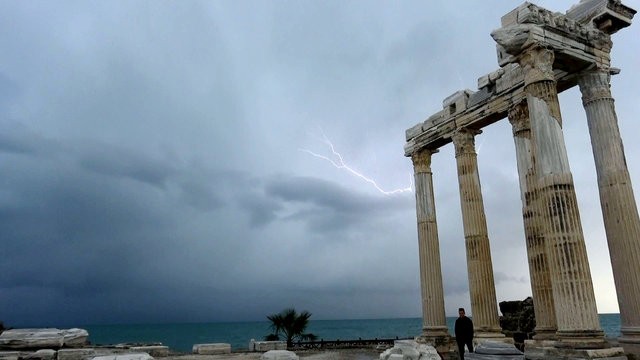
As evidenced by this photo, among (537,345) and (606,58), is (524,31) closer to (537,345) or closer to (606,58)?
(606,58)

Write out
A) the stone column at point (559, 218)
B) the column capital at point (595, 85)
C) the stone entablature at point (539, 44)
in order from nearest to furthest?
the stone column at point (559, 218)
the stone entablature at point (539, 44)
the column capital at point (595, 85)

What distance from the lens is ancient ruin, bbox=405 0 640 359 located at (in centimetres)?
1376

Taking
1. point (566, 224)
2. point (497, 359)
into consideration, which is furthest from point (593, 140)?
point (497, 359)

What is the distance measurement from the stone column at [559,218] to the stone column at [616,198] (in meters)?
2.96

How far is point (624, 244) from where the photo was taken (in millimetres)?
15875

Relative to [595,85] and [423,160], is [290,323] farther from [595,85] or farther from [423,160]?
[595,85]

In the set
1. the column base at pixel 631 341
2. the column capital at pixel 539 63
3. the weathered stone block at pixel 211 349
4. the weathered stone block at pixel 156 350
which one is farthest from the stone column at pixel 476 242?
the weathered stone block at pixel 156 350

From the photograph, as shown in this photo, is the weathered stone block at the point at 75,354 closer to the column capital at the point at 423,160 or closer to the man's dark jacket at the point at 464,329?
the man's dark jacket at the point at 464,329

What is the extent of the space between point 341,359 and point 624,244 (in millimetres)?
12045

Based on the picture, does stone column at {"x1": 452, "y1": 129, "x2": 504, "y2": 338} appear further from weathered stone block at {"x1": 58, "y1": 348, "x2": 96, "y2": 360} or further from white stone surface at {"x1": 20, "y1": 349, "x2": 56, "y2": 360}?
white stone surface at {"x1": 20, "y1": 349, "x2": 56, "y2": 360}

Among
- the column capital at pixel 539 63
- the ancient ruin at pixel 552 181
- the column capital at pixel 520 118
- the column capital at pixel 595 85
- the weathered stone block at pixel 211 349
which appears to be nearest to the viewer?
the ancient ruin at pixel 552 181

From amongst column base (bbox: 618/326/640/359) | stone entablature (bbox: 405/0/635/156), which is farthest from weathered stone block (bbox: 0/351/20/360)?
column base (bbox: 618/326/640/359)

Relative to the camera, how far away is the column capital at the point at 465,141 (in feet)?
72.2

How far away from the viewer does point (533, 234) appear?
58.6 ft
